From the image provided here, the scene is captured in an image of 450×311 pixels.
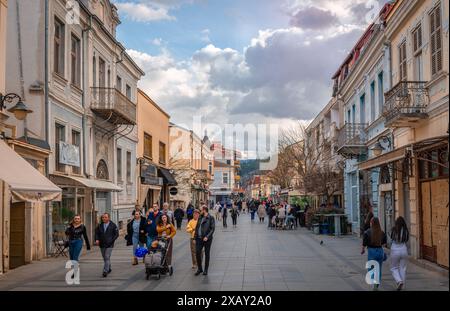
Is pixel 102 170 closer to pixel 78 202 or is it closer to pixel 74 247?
pixel 78 202

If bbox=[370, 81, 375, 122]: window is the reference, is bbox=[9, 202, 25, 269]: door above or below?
below

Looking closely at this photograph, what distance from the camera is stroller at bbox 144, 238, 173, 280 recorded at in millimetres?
13656

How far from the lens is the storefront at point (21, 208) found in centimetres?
1312

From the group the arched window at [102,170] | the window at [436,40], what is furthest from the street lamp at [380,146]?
the arched window at [102,170]

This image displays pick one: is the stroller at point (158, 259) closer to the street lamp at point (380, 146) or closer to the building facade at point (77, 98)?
the building facade at point (77, 98)

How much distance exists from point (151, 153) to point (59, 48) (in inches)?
698

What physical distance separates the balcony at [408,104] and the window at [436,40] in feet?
2.39

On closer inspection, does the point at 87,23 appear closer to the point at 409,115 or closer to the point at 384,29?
the point at 384,29

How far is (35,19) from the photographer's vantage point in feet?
63.1

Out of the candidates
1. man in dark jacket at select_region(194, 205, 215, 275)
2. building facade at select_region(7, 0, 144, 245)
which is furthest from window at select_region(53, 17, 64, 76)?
man in dark jacket at select_region(194, 205, 215, 275)

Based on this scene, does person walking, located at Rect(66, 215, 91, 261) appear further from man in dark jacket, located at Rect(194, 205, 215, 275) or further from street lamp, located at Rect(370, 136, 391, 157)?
street lamp, located at Rect(370, 136, 391, 157)

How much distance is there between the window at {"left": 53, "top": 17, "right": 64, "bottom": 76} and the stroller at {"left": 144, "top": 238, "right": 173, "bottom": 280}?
9.66 metres

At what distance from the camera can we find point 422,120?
15.7 meters
